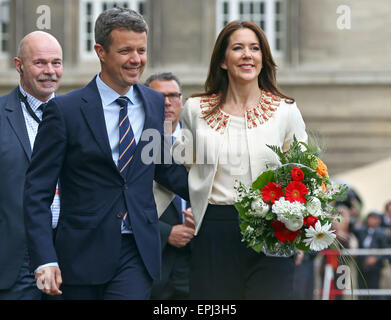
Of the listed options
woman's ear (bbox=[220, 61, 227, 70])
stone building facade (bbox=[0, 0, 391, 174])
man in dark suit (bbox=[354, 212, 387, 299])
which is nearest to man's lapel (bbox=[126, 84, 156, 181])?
woman's ear (bbox=[220, 61, 227, 70])

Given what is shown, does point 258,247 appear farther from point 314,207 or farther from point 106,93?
point 106,93

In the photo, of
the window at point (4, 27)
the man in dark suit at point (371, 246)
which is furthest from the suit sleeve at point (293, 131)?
the window at point (4, 27)

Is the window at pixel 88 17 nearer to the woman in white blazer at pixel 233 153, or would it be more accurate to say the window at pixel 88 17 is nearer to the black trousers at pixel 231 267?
the woman in white blazer at pixel 233 153

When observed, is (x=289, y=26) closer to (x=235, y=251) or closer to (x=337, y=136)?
(x=337, y=136)

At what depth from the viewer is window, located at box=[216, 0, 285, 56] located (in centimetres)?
2156

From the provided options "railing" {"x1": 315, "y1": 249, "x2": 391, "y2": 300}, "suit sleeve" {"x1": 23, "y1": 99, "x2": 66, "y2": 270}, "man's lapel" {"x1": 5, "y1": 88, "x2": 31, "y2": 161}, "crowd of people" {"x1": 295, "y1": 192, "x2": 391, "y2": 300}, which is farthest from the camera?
"railing" {"x1": 315, "y1": 249, "x2": 391, "y2": 300}

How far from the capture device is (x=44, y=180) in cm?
498

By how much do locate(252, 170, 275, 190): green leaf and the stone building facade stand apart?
612 inches

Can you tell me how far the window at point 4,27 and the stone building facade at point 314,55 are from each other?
10cm

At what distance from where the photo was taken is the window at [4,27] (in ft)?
71.0

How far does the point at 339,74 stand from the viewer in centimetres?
2075

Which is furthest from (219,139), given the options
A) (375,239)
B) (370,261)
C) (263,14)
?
(263,14)

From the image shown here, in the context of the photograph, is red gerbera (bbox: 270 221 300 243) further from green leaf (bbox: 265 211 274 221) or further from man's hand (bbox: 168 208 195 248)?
man's hand (bbox: 168 208 195 248)
